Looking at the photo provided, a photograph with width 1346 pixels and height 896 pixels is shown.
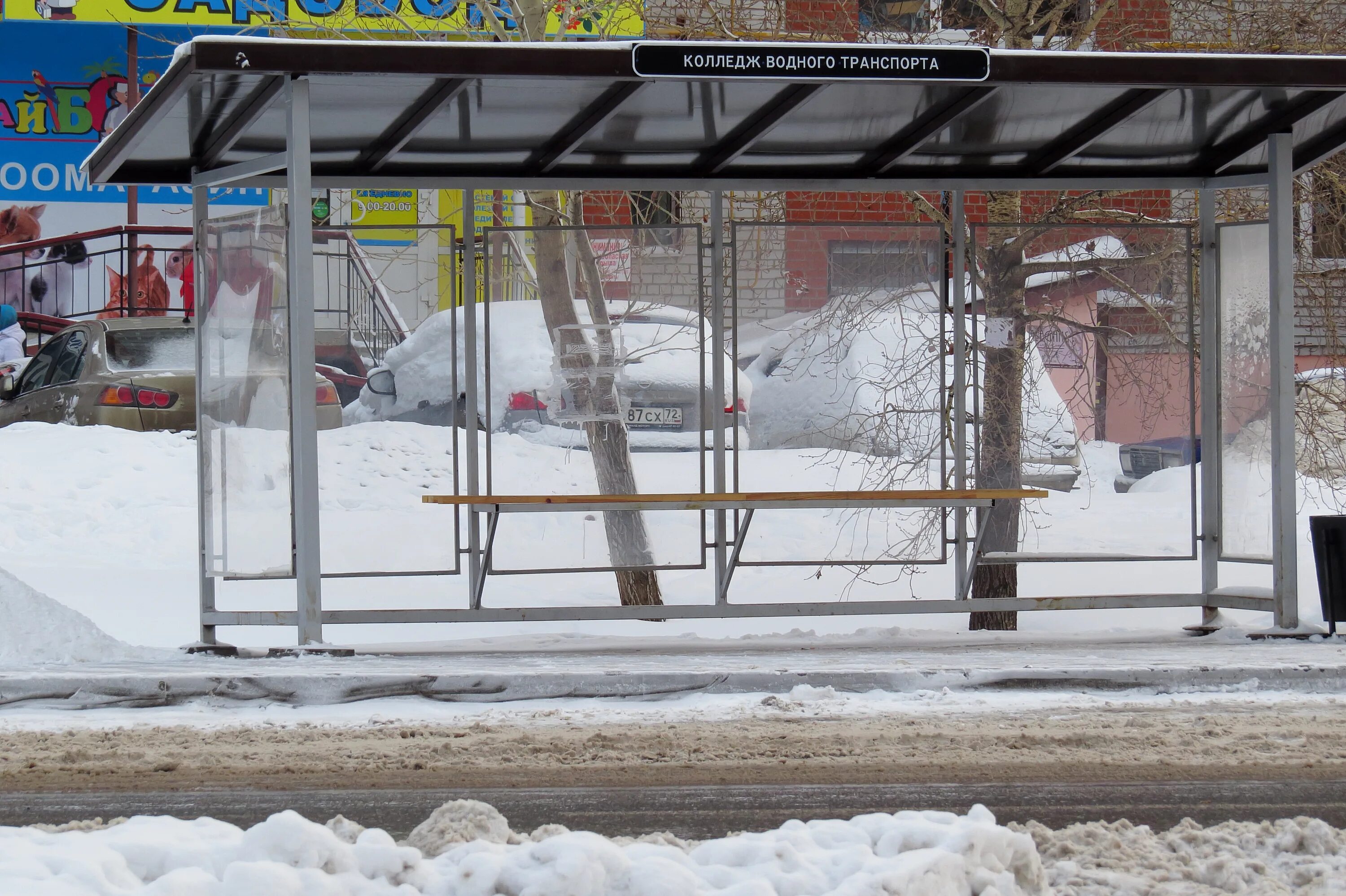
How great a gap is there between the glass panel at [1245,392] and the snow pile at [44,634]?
599 cm

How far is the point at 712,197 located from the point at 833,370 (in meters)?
1.25

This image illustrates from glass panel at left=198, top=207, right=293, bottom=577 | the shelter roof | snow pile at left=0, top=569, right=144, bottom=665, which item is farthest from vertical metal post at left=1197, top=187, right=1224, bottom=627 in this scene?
snow pile at left=0, top=569, right=144, bottom=665

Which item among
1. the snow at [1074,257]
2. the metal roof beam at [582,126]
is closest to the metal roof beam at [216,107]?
the metal roof beam at [582,126]

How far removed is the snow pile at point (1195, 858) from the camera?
137 inches

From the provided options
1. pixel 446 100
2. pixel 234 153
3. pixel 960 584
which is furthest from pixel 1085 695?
pixel 234 153

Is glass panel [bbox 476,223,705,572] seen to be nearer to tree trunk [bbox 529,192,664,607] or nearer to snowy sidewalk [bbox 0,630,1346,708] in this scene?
tree trunk [bbox 529,192,664,607]

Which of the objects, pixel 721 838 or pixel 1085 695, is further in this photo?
pixel 1085 695

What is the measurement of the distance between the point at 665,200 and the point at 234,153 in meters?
4.96

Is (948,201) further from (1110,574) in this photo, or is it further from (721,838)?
(721,838)

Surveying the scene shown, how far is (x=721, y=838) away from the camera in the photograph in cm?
379

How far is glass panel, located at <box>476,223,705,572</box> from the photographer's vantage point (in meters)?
8.22

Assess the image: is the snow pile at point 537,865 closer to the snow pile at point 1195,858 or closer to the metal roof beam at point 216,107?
the snow pile at point 1195,858

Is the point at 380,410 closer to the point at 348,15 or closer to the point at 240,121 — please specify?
the point at 240,121

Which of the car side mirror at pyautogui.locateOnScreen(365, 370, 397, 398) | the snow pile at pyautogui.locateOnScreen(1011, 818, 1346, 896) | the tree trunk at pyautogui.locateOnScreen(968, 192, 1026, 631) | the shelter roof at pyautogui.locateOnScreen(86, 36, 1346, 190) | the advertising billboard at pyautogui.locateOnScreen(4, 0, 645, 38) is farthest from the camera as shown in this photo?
the advertising billboard at pyautogui.locateOnScreen(4, 0, 645, 38)
